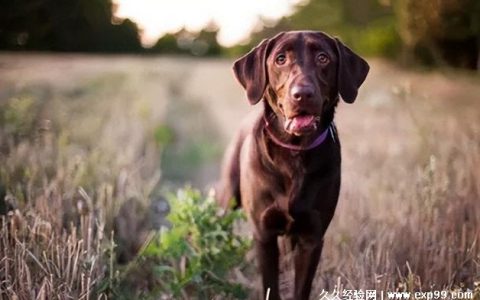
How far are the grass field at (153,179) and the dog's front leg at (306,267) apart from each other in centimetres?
14

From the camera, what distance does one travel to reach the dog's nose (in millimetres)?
2438

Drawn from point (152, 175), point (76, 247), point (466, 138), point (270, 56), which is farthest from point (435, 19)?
point (152, 175)

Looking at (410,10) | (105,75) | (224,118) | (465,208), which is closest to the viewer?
(465,208)

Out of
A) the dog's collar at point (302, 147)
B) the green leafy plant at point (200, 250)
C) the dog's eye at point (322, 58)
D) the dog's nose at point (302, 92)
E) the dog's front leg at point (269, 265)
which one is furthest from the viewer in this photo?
the green leafy plant at point (200, 250)

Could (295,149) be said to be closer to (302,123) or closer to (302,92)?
(302,123)

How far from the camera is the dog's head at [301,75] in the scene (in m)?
2.51

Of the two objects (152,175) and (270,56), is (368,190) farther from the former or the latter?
(152,175)

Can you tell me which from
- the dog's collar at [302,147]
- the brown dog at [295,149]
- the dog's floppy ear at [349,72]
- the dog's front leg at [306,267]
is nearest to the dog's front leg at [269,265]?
the brown dog at [295,149]

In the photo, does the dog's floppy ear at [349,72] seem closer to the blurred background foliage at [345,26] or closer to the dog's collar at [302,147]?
the dog's collar at [302,147]

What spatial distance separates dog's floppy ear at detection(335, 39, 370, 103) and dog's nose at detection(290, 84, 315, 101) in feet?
0.91

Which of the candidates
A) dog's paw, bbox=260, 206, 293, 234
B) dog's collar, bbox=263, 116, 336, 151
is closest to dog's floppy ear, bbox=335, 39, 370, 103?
dog's collar, bbox=263, 116, 336, 151

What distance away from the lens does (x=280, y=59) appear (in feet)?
8.79

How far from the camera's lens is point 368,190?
3.98 m

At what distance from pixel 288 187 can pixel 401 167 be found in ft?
5.78
